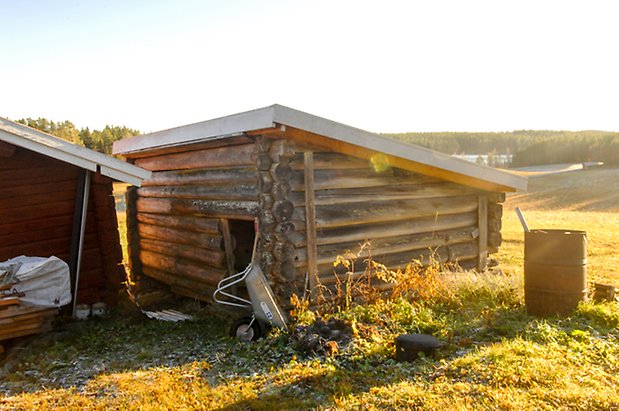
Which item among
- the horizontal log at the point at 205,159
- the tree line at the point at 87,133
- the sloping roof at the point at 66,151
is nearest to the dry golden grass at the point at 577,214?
the horizontal log at the point at 205,159

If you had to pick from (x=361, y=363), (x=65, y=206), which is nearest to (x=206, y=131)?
(x=65, y=206)

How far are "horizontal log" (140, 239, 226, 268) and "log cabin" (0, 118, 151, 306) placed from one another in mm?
1148

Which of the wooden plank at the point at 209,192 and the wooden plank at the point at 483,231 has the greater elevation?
the wooden plank at the point at 209,192

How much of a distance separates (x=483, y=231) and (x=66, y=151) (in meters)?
7.45

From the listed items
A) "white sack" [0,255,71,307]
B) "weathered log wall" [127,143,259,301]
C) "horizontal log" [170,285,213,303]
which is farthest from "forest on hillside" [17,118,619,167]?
"white sack" [0,255,71,307]

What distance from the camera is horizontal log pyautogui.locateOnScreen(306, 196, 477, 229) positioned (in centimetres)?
766

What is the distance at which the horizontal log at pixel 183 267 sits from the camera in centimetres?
861

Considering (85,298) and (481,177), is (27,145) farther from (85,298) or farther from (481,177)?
(481,177)

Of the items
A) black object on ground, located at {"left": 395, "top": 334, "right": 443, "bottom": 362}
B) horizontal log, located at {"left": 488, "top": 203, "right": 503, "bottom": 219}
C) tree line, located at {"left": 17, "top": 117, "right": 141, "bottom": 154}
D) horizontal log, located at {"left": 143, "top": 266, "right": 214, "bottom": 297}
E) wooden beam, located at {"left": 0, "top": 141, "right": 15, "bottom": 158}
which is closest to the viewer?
black object on ground, located at {"left": 395, "top": 334, "right": 443, "bottom": 362}

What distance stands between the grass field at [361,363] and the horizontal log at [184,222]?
146 cm

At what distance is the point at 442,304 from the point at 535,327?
1.41m

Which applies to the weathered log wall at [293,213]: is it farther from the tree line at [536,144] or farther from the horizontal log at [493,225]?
the tree line at [536,144]

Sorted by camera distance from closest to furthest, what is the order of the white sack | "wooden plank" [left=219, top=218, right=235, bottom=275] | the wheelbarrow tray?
the wheelbarrow tray
the white sack
"wooden plank" [left=219, top=218, right=235, bottom=275]

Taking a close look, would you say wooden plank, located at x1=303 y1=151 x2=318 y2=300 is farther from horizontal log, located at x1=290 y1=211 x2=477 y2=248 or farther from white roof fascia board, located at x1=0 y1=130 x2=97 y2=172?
white roof fascia board, located at x1=0 y1=130 x2=97 y2=172
